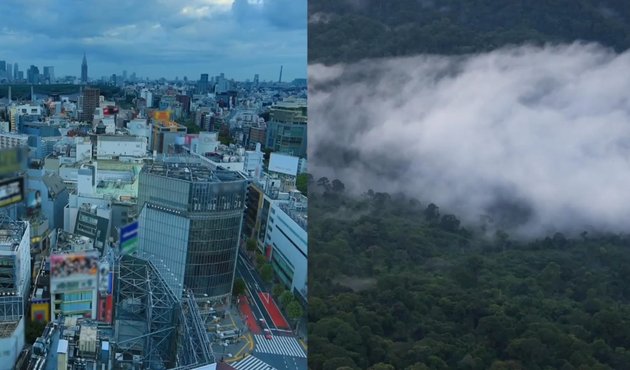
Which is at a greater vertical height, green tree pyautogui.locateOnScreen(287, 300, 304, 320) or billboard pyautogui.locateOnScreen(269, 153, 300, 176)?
billboard pyautogui.locateOnScreen(269, 153, 300, 176)

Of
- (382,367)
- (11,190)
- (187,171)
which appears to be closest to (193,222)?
(187,171)

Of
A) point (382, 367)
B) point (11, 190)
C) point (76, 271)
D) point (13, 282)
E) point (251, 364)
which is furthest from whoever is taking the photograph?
point (13, 282)

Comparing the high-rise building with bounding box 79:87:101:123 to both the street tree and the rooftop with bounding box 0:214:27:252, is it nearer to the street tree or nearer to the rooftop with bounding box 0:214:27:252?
the rooftop with bounding box 0:214:27:252

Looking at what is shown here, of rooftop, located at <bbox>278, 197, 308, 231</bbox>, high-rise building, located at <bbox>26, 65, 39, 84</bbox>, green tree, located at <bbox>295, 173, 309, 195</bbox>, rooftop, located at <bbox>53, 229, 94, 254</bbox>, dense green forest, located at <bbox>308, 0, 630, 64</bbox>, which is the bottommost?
rooftop, located at <bbox>53, 229, 94, 254</bbox>

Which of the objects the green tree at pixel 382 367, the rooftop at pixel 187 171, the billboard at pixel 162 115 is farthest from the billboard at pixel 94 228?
the green tree at pixel 382 367

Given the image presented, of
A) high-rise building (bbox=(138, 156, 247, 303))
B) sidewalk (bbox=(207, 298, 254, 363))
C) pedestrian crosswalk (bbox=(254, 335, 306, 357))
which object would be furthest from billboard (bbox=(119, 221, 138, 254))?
pedestrian crosswalk (bbox=(254, 335, 306, 357))

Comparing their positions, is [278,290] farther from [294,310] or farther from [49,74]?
[49,74]

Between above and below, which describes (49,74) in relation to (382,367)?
above
